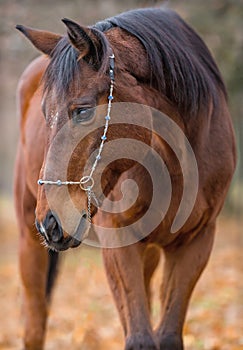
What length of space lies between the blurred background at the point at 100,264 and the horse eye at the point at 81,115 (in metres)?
2.56

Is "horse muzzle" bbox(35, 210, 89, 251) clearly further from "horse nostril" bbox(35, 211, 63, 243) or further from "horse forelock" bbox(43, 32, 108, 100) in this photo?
"horse forelock" bbox(43, 32, 108, 100)

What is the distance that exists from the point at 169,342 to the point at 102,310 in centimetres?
406

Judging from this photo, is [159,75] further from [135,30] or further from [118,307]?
[118,307]

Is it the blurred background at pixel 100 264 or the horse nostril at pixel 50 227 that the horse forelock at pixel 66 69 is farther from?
the blurred background at pixel 100 264

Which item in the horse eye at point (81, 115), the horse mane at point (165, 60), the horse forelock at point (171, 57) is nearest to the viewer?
the horse eye at point (81, 115)

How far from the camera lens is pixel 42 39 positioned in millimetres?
3854

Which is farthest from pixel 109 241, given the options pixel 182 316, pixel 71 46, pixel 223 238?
pixel 223 238

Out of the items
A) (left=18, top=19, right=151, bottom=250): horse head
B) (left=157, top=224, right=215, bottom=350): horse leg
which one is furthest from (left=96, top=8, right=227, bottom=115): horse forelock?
(left=157, top=224, right=215, bottom=350): horse leg

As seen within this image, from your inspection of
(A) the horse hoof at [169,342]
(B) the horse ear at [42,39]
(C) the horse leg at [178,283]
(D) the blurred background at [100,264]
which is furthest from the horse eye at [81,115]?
(D) the blurred background at [100,264]

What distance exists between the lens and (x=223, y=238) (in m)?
13.9

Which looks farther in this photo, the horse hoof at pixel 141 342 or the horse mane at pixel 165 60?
the horse hoof at pixel 141 342

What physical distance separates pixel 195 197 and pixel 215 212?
28 centimetres

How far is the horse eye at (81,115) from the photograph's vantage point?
11.1ft

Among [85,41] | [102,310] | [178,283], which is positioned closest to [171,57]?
[85,41]
